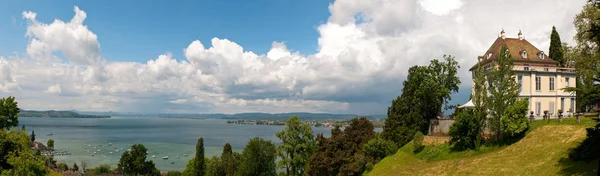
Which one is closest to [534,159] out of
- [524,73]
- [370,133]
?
[524,73]

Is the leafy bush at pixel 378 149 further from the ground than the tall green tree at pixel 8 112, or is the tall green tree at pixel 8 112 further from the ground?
the tall green tree at pixel 8 112

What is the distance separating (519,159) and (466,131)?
24.3 feet

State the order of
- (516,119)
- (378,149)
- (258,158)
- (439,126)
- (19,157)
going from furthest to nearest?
(258,158), (378,149), (439,126), (516,119), (19,157)

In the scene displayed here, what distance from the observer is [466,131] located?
3297cm

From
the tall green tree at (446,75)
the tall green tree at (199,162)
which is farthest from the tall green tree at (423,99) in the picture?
the tall green tree at (199,162)

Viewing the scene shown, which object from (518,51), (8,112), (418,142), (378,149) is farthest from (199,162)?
(518,51)

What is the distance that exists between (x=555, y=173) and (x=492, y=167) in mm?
4846

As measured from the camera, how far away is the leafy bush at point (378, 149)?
1598 inches

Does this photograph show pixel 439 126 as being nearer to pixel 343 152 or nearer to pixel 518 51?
pixel 343 152

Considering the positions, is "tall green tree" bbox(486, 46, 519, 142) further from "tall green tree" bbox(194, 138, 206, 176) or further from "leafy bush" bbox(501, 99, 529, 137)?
"tall green tree" bbox(194, 138, 206, 176)

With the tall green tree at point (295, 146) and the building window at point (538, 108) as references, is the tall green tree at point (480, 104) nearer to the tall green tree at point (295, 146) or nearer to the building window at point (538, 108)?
the building window at point (538, 108)

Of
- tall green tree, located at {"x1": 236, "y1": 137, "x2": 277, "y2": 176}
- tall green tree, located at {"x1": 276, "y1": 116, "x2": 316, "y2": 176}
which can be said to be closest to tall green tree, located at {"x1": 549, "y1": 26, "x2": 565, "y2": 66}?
tall green tree, located at {"x1": 276, "y1": 116, "x2": 316, "y2": 176}

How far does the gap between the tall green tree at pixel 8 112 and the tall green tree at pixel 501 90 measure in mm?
52680

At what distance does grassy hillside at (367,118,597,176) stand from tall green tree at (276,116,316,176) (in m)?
14.3
